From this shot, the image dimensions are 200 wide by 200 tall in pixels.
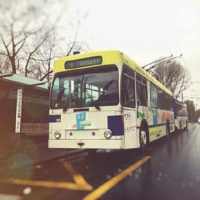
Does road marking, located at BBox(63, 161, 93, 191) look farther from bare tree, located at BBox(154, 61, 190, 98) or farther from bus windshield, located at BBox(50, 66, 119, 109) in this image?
bare tree, located at BBox(154, 61, 190, 98)

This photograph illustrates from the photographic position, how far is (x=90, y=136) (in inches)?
346

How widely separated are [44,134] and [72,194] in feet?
41.8

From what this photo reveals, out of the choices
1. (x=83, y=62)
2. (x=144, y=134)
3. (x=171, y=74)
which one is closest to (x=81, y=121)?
(x=83, y=62)

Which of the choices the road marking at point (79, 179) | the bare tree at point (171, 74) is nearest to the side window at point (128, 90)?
the road marking at point (79, 179)

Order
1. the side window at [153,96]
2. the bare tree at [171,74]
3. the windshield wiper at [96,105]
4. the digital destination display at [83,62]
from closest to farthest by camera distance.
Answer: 1. the windshield wiper at [96,105]
2. the digital destination display at [83,62]
3. the side window at [153,96]
4. the bare tree at [171,74]

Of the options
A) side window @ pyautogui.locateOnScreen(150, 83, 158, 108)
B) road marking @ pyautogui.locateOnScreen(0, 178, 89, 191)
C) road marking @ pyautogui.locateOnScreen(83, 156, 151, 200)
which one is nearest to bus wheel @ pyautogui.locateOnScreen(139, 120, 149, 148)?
road marking @ pyautogui.locateOnScreen(83, 156, 151, 200)

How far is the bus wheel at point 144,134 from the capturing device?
1036cm

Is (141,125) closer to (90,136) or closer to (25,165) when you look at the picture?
(90,136)

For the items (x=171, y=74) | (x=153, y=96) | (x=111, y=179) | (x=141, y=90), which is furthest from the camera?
(x=171, y=74)

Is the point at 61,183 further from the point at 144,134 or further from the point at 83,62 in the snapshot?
the point at 144,134

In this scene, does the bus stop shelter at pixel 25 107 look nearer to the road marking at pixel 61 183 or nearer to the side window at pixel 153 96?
the side window at pixel 153 96

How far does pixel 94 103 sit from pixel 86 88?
0.55m

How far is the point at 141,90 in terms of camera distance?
11023 mm

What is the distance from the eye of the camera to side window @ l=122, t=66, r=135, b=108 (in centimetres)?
881
